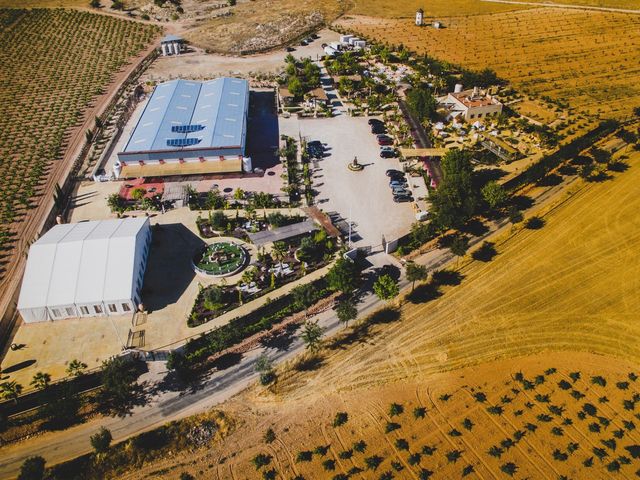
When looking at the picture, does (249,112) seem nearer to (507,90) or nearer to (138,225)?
A: (138,225)

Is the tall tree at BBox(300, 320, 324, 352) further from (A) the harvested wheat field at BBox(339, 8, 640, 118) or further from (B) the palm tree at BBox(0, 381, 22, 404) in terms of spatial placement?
(A) the harvested wheat field at BBox(339, 8, 640, 118)

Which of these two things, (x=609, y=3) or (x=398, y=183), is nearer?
(x=398, y=183)

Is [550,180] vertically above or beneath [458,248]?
beneath

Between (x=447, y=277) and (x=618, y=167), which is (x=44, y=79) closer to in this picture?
(x=447, y=277)

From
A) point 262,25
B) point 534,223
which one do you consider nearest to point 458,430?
point 534,223

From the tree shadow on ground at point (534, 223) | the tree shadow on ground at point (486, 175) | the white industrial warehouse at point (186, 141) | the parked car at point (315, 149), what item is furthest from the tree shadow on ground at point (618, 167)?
the white industrial warehouse at point (186, 141)

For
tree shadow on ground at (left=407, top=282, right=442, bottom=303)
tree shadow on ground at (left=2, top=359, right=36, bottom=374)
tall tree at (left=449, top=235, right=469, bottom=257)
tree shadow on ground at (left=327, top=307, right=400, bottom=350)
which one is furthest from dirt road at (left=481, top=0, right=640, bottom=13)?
tree shadow on ground at (left=2, top=359, right=36, bottom=374)
